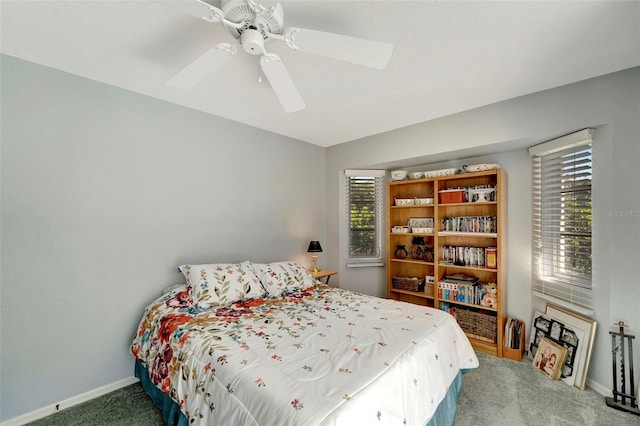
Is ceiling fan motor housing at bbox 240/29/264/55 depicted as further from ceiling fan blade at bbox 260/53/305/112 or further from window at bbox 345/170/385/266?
window at bbox 345/170/385/266

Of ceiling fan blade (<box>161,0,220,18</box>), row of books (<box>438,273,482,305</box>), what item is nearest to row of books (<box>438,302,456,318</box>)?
row of books (<box>438,273,482,305</box>)

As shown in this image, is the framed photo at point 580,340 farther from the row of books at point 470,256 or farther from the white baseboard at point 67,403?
the white baseboard at point 67,403

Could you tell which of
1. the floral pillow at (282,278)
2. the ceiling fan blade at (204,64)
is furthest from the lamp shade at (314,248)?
the ceiling fan blade at (204,64)

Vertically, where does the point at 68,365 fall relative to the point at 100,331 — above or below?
below

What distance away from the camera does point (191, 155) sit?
2.72 meters

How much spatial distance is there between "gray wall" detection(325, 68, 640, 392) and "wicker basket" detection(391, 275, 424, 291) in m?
0.94

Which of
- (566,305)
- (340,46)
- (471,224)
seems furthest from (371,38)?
(566,305)

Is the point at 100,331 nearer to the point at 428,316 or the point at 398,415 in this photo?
the point at 398,415

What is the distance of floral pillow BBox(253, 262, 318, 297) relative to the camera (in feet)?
8.55

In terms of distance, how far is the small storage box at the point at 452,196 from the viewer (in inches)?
120

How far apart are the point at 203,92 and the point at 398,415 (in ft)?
8.85

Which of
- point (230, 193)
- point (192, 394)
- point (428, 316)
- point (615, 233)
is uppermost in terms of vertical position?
point (230, 193)

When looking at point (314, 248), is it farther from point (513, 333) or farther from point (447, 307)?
point (513, 333)

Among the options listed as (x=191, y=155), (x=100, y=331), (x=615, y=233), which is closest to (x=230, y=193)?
(x=191, y=155)
